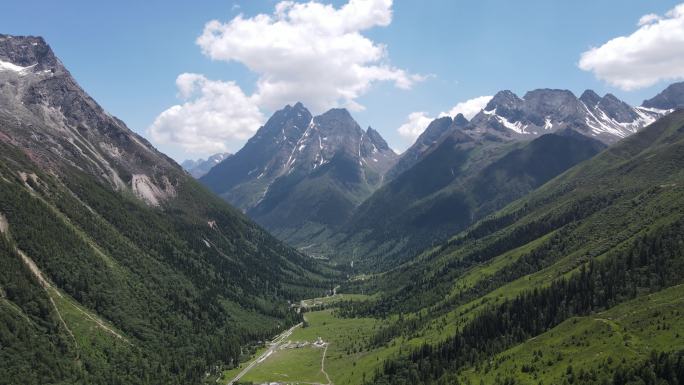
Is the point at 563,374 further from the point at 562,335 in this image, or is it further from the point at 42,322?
the point at 42,322

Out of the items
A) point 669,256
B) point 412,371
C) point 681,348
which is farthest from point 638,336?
point 412,371

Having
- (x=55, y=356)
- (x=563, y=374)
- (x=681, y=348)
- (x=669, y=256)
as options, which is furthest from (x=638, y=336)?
(x=55, y=356)

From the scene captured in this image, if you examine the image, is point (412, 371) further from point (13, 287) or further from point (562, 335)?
point (13, 287)

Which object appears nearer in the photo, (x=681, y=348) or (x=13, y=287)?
(x=681, y=348)

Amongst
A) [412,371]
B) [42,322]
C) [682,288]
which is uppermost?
[42,322]

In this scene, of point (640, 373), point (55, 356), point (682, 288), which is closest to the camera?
point (640, 373)

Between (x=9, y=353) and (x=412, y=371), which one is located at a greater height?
(x=9, y=353)

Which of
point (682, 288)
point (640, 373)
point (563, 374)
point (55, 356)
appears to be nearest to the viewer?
point (640, 373)

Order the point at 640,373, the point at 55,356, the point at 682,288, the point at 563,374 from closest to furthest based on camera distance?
the point at 640,373
the point at 563,374
the point at 682,288
the point at 55,356

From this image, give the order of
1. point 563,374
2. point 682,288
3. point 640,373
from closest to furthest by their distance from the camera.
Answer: point 640,373
point 563,374
point 682,288
